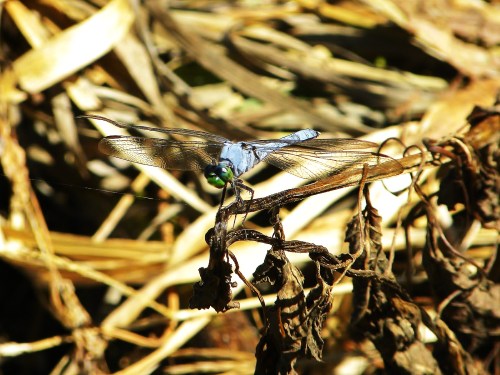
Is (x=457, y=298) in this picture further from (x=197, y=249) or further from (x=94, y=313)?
(x=94, y=313)

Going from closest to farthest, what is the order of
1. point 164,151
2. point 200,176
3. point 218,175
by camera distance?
point 218,175 < point 164,151 < point 200,176

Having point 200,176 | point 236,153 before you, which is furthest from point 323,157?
point 200,176

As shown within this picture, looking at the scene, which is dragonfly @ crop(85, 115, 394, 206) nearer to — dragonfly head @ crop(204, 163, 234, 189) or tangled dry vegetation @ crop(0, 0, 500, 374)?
dragonfly head @ crop(204, 163, 234, 189)

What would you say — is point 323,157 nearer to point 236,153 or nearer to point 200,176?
point 236,153

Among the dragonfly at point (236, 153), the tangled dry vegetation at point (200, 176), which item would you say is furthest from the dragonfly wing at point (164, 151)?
the tangled dry vegetation at point (200, 176)

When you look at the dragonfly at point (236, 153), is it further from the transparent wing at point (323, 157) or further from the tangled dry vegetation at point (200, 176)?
the tangled dry vegetation at point (200, 176)

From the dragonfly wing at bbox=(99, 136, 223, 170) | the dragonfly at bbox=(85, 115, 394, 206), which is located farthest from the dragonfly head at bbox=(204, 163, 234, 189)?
the dragonfly wing at bbox=(99, 136, 223, 170)
